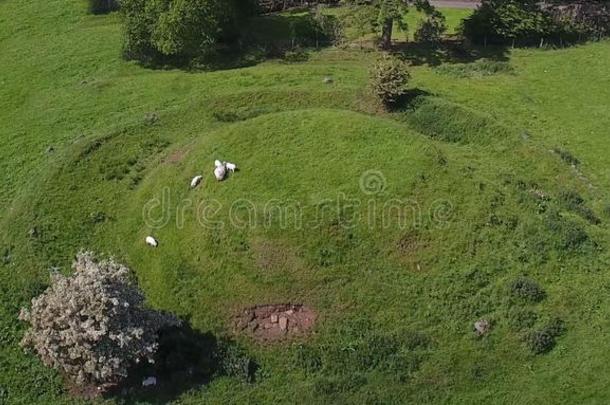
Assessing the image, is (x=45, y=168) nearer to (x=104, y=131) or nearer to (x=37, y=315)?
(x=104, y=131)

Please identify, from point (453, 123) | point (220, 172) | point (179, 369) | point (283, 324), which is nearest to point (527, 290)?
point (283, 324)

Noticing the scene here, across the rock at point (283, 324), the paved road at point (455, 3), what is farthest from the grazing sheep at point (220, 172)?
the paved road at point (455, 3)

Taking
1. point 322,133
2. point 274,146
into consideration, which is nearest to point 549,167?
point 322,133

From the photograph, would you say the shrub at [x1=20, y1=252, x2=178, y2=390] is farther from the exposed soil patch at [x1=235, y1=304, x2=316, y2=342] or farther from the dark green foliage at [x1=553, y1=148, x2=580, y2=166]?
the dark green foliage at [x1=553, y1=148, x2=580, y2=166]

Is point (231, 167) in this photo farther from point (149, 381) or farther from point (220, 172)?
point (149, 381)

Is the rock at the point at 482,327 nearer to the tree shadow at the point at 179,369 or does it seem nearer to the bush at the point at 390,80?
the tree shadow at the point at 179,369

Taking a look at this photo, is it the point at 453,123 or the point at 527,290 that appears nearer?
the point at 527,290

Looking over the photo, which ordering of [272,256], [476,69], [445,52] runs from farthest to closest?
[445,52]
[476,69]
[272,256]
